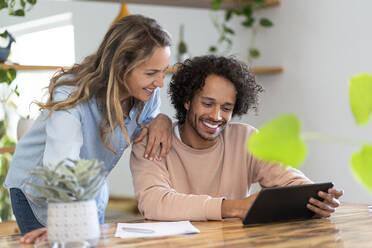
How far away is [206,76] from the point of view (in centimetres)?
209

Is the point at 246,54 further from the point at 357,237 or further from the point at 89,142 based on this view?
the point at 357,237

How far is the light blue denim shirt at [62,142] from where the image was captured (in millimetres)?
1656

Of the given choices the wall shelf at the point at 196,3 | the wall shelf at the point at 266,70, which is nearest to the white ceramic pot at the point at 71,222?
the wall shelf at the point at 196,3

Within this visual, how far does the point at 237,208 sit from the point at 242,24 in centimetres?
267

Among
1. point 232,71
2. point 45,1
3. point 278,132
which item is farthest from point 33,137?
point 45,1

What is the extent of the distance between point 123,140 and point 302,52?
2.32 metres

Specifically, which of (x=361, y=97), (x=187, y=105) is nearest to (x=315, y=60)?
(x=187, y=105)

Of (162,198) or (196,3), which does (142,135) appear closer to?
(162,198)

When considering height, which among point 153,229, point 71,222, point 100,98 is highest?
point 100,98

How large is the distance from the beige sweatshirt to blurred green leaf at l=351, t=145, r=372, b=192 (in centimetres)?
158

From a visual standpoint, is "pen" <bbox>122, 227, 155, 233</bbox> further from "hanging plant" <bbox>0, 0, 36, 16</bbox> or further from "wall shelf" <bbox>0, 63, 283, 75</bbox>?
"hanging plant" <bbox>0, 0, 36, 16</bbox>

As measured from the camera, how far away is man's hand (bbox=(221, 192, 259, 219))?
5.65 ft

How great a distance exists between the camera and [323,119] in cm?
379

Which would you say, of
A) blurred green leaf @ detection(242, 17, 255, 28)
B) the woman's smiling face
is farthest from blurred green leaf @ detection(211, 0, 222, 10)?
the woman's smiling face
